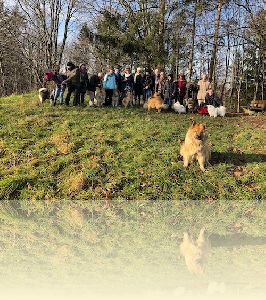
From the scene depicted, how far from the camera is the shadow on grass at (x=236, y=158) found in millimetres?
11148

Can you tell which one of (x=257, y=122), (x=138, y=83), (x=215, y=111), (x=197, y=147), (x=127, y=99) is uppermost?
(x=138, y=83)

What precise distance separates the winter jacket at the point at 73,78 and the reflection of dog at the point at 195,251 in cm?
1071

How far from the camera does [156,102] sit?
16328 mm

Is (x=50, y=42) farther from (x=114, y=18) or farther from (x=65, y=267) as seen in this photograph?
(x=65, y=267)

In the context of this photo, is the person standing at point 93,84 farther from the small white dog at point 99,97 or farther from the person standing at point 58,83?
the person standing at point 58,83

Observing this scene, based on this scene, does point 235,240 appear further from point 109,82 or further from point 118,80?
point 118,80

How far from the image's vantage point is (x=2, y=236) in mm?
6348

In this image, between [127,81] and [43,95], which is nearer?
[127,81]

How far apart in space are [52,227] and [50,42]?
2060cm

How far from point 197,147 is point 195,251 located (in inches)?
205

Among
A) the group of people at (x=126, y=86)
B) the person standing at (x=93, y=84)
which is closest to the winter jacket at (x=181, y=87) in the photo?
the group of people at (x=126, y=86)

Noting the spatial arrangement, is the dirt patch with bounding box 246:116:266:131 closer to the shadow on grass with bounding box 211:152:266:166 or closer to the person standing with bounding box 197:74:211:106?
the person standing with bounding box 197:74:211:106

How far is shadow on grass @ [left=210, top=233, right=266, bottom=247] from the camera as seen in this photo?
5930mm

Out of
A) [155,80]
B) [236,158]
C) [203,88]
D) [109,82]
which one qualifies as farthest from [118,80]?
[236,158]
